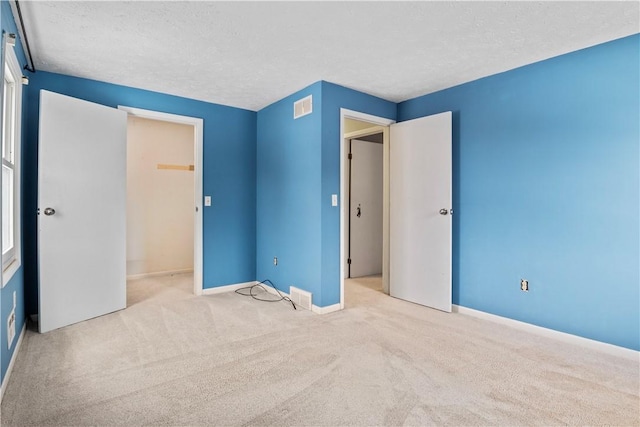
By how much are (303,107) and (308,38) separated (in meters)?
1.12

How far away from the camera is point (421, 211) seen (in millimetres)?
3580

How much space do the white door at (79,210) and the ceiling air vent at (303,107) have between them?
66.0 inches

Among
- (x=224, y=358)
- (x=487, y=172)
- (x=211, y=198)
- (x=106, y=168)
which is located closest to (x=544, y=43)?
(x=487, y=172)

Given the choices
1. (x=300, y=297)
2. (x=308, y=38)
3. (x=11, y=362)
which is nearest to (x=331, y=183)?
(x=300, y=297)

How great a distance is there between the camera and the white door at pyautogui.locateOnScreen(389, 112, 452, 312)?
11.1 feet

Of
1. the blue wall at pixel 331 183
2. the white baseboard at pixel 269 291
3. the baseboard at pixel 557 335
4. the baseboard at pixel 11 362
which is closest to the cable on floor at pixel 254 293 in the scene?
the white baseboard at pixel 269 291

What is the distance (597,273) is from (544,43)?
1.73m

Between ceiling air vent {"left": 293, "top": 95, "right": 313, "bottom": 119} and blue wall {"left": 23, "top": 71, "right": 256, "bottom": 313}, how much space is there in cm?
93

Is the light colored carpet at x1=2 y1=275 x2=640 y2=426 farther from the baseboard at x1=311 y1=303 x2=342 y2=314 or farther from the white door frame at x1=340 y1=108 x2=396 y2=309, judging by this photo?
the white door frame at x1=340 y1=108 x2=396 y2=309

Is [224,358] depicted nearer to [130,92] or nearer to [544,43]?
[130,92]

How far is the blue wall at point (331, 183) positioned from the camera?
3.33 m

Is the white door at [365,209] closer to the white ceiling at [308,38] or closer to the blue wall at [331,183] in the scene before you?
the blue wall at [331,183]

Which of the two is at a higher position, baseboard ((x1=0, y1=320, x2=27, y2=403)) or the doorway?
the doorway

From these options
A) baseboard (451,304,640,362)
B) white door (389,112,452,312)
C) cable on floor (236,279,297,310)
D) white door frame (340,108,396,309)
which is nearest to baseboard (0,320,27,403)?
cable on floor (236,279,297,310)
